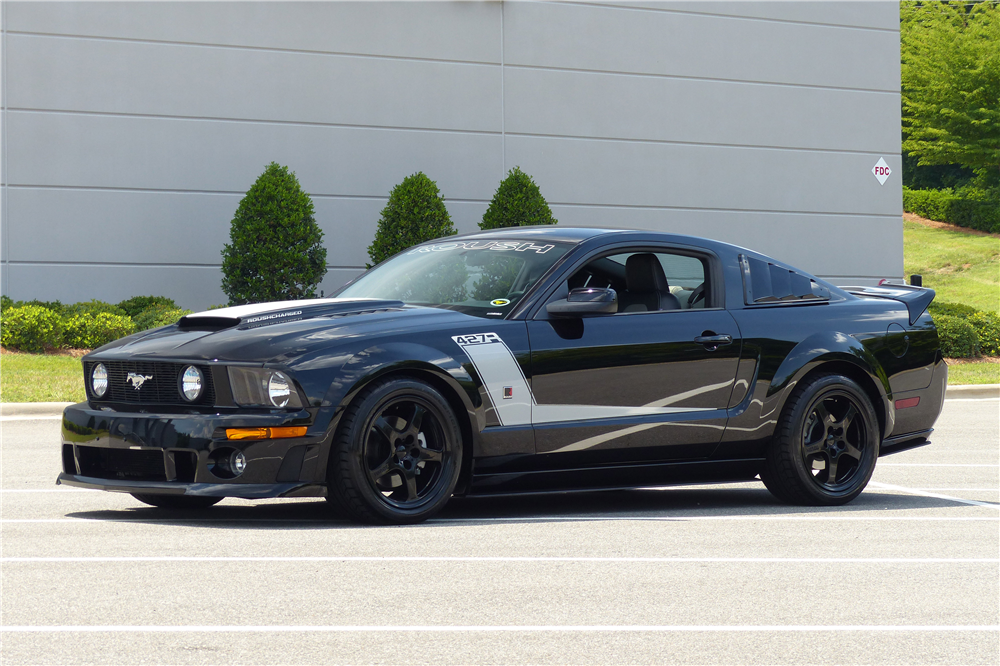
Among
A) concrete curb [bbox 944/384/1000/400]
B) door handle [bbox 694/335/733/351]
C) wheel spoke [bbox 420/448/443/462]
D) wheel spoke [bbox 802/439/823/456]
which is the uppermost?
door handle [bbox 694/335/733/351]

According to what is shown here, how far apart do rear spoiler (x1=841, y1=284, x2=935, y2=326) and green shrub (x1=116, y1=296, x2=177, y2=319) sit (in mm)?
13085

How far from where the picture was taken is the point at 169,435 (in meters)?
6.18

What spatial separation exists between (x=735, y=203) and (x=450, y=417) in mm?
18657

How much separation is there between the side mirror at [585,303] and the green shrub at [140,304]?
13589 mm

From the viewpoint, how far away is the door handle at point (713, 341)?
736 cm

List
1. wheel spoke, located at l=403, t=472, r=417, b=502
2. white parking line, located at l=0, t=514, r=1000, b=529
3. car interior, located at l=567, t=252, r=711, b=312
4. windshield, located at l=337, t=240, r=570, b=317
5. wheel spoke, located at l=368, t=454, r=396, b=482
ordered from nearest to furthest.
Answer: wheel spoke, located at l=368, t=454, r=396, b=482 → wheel spoke, located at l=403, t=472, r=417, b=502 → white parking line, located at l=0, t=514, r=1000, b=529 → windshield, located at l=337, t=240, r=570, b=317 → car interior, located at l=567, t=252, r=711, b=312

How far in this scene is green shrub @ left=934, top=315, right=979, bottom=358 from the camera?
71.9 feet

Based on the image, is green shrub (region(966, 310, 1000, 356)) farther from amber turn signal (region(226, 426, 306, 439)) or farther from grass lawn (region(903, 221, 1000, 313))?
amber turn signal (region(226, 426, 306, 439))

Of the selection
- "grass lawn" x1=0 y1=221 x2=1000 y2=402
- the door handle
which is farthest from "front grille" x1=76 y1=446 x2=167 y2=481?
"grass lawn" x1=0 y1=221 x2=1000 y2=402

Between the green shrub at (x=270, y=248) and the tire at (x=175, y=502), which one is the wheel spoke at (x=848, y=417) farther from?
the green shrub at (x=270, y=248)

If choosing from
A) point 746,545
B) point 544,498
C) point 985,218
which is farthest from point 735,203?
point 985,218

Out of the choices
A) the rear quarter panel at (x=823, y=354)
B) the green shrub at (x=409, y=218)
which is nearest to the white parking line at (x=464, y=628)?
the rear quarter panel at (x=823, y=354)

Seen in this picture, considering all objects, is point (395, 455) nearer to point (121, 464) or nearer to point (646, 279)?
point (121, 464)

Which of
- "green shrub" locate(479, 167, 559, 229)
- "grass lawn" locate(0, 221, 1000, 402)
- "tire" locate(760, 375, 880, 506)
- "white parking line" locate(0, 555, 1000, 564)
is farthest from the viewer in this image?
"green shrub" locate(479, 167, 559, 229)
